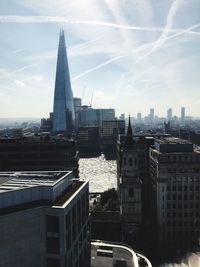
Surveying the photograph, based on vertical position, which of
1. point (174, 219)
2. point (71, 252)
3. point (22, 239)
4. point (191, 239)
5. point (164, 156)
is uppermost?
point (164, 156)

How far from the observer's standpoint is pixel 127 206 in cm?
7606

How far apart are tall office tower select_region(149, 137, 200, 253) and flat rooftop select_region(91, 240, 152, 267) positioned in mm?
22957

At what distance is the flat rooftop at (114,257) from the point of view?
4925 centimetres

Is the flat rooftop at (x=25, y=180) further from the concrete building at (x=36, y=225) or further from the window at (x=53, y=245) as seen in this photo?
the window at (x=53, y=245)

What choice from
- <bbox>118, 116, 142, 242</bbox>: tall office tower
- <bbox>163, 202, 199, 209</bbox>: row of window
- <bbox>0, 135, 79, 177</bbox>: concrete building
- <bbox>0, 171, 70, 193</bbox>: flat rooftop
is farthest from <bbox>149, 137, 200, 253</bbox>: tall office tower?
<bbox>0, 171, 70, 193</bbox>: flat rooftop

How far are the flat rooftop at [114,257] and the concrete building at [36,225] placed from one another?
28.2ft

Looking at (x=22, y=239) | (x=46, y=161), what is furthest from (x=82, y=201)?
(x=46, y=161)

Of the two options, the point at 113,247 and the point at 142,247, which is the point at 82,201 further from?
the point at 142,247

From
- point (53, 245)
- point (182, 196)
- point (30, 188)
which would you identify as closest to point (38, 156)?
point (182, 196)

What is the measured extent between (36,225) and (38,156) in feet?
173

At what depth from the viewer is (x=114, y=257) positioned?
2034 inches

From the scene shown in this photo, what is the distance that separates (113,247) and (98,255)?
4.05m

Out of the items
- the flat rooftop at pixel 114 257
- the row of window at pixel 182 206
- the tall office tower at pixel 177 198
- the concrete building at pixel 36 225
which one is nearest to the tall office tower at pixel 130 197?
the tall office tower at pixel 177 198

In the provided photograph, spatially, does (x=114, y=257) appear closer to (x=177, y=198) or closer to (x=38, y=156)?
(x=177, y=198)
